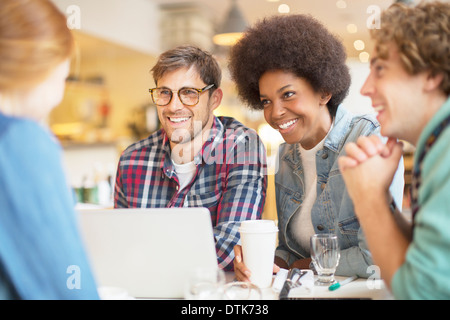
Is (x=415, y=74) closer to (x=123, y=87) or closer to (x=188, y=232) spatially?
(x=188, y=232)

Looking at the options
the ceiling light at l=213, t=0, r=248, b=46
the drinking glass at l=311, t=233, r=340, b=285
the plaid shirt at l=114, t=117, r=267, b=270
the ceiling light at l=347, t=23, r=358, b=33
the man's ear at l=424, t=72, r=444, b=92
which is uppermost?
the ceiling light at l=347, t=23, r=358, b=33

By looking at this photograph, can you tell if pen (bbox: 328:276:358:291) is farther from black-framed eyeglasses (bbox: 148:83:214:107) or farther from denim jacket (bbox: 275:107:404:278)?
black-framed eyeglasses (bbox: 148:83:214:107)

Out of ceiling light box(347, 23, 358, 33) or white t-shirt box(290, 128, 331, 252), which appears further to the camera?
ceiling light box(347, 23, 358, 33)

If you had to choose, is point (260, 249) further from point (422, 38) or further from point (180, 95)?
point (180, 95)

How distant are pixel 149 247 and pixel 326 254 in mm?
412

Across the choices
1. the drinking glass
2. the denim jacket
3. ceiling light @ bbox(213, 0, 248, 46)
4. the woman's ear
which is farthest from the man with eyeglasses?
ceiling light @ bbox(213, 0, 248, 46)

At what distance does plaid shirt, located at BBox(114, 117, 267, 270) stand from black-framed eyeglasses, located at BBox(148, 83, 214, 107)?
0.12m

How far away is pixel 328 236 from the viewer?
1093 mm

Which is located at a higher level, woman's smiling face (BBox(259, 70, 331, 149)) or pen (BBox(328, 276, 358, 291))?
woman's smiling face (BBox(259, 70, 331, 149))

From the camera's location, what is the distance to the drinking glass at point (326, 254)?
1.09 m

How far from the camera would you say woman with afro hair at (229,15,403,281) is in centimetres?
143

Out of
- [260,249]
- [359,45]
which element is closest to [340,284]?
[260,249]

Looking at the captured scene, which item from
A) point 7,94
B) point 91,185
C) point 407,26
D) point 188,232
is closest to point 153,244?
point 188,232
